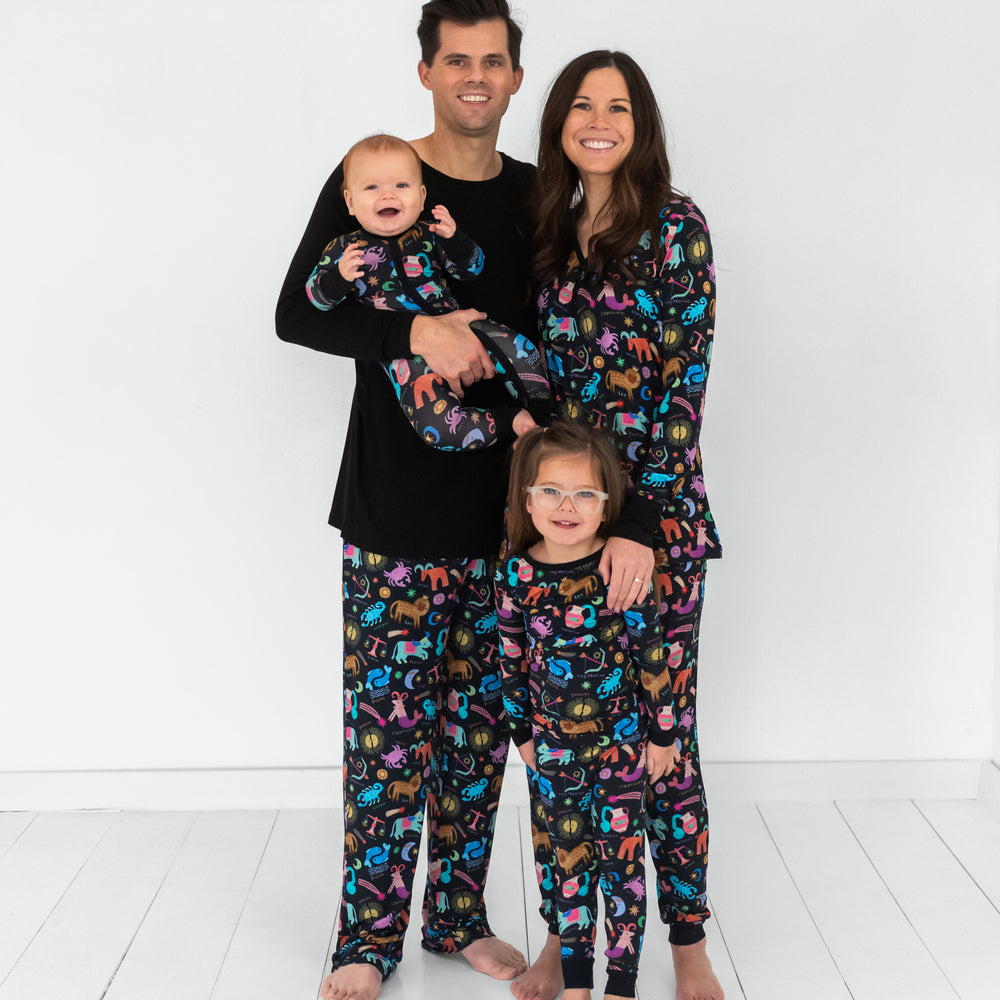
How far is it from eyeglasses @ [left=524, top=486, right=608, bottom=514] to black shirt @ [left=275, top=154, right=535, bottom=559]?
0.70 ft

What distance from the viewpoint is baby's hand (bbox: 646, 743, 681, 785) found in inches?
73.7

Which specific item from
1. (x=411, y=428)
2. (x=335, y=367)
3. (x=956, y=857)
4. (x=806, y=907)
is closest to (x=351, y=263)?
(x=411, y=428)

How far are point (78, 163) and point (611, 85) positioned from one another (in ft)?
4.34

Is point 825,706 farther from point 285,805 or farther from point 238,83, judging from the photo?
point 238,83

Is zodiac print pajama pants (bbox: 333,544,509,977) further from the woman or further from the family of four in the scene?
the woman

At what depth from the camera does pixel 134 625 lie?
2721 millimetres

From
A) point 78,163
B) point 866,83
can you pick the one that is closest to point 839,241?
point 866,83

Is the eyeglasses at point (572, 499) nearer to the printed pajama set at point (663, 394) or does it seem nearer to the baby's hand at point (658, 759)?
the printed pajama set at point (663, 394)

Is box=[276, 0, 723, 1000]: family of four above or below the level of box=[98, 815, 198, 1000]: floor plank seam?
above

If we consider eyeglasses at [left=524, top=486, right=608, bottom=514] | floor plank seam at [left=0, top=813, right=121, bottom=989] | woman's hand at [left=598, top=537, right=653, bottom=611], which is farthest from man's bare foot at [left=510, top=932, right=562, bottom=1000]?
floor plank seam at [left=0, top=813, right=121, bottom=989]

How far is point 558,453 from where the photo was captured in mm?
1785

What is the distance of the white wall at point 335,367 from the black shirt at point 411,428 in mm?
639

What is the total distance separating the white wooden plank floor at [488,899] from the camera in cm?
206

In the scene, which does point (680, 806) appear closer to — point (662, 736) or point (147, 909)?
point (662, 736)
